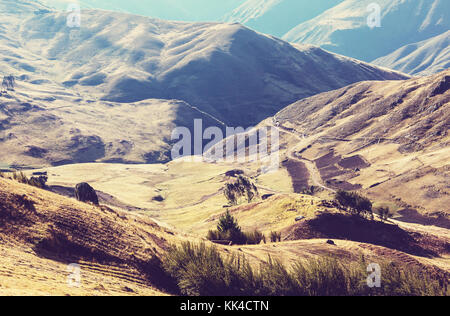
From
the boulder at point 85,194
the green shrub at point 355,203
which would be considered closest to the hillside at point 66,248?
the boulder at point 85,194

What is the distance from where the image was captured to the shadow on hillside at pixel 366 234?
2016 inches

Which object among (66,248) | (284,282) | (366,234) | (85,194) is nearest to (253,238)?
(366,234)

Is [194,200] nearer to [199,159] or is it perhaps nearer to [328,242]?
[199,159]

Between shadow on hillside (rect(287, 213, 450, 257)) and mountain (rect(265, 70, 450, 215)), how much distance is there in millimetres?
24991

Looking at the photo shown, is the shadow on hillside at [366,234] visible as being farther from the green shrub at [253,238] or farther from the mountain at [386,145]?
the mountain at [386,145]

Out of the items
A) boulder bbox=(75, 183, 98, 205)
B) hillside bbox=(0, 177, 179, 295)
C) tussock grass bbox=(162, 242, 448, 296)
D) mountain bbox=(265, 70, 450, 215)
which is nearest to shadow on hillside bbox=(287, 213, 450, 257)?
tussock grass bbox=(162, 242, 448, 296)

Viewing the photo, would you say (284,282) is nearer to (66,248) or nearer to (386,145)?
(66,248)

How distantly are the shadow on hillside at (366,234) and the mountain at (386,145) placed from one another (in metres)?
25.0

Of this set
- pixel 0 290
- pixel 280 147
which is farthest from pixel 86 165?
pixel 0 290

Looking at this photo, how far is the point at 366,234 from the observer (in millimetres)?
52656

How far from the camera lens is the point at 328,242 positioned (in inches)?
1638
